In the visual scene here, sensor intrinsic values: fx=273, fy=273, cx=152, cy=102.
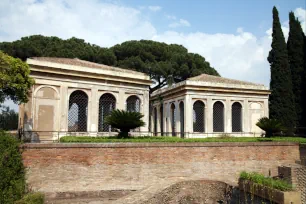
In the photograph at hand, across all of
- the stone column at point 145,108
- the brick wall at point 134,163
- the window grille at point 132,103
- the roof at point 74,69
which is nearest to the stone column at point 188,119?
the stone column at point 145,108

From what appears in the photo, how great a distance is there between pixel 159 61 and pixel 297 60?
15.1 meters

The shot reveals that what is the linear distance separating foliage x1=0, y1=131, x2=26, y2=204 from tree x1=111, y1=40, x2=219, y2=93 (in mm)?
24949

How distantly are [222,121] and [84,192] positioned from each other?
529 inches

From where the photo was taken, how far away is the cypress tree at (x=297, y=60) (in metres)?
23.1

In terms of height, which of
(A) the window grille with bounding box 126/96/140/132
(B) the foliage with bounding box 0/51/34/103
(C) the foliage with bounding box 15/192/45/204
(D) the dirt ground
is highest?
(B) the foliage with bounding box 0/51/34/103

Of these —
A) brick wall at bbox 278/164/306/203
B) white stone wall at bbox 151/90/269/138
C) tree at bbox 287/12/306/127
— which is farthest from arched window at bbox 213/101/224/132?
brick wall at bbox 278/164/306/203

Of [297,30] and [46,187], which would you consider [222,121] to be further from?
[46,187]

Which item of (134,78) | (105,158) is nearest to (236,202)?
(105,158)

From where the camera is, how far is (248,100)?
69.3ft

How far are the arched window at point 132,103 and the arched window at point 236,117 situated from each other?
314 inches

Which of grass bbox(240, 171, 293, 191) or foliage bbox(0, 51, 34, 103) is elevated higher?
foliage bbox(0, 51, 34, 103)

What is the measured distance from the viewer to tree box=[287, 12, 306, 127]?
23062mm

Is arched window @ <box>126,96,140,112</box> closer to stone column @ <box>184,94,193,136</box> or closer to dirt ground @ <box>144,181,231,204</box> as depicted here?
stone column @ <box>184,94,193,136</box>

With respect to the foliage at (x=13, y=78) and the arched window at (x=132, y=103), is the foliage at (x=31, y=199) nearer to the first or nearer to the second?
the foliage at (x=13, y=78)
